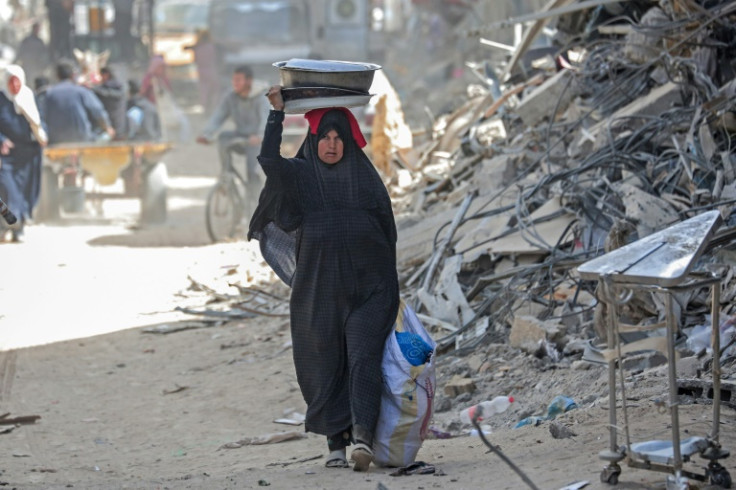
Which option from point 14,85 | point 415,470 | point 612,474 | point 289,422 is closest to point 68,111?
point 14,85

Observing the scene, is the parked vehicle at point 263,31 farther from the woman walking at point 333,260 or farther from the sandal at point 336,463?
the sandal at point 336,463

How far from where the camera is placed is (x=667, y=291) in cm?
381

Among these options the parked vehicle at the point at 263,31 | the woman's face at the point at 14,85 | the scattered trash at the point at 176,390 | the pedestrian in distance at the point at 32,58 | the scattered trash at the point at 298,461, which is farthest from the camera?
the pedestrian in distance at the point at 32,58

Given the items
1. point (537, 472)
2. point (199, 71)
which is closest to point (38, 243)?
point (537, 472)

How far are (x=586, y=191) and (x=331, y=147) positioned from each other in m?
3.45

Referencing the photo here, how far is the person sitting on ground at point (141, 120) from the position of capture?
16109 mm

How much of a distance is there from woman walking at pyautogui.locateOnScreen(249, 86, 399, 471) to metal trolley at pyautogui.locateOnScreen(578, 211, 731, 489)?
1329mm

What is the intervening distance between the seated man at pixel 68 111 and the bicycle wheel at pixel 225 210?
2.75 metres

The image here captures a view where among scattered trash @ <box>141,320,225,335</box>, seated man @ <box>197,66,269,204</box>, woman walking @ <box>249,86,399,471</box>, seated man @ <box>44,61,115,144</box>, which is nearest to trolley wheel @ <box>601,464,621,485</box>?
woman walking @ <box>249,86,399,471</box>

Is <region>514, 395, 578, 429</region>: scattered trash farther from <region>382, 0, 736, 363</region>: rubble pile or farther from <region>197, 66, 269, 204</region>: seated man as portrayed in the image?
<region>197, 66, 269, 204</region>: seated man

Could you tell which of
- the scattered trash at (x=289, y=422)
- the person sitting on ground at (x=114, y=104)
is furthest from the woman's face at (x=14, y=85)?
the scattered trash at (x=289, y=422)

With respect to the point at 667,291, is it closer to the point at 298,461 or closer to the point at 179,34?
the point at 298,461

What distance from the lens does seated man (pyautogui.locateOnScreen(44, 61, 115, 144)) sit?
14914 millimetres

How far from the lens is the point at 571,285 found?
302 inches
